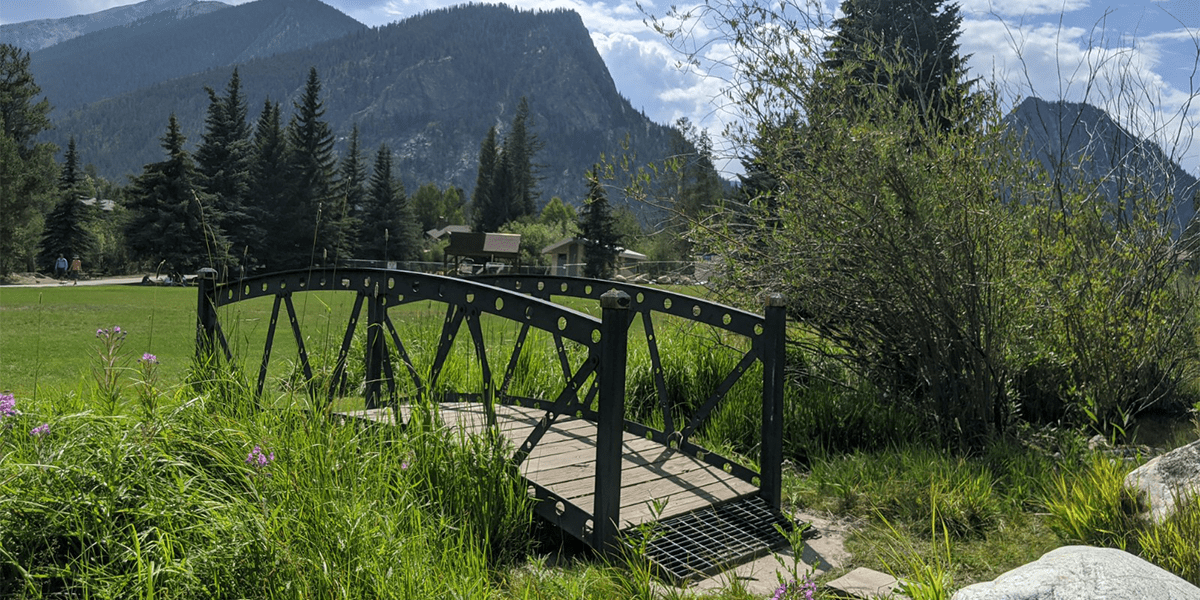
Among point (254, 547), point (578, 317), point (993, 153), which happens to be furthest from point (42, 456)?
point (993, 153)

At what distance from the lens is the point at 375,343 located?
4363mm

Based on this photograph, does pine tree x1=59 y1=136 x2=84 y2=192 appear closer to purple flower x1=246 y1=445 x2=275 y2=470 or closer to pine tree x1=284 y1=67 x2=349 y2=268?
pine tree x1=284 y1=67 x2=349 y2=268

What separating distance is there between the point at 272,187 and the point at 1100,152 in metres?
40.8

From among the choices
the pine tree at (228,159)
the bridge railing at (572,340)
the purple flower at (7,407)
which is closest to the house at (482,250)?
the pine tree at (228,159)

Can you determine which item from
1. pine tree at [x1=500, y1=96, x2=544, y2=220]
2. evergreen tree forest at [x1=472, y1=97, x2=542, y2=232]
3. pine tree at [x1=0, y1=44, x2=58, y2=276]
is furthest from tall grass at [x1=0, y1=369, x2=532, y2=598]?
pine tree at [x1=500, y1=96, x2=544, y2=220]

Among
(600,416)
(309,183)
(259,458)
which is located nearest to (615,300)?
(600,416)

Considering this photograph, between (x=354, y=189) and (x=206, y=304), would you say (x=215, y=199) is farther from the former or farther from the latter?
(x=206, y=304)

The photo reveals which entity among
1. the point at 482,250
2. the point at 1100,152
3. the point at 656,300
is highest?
the point at 1100,152

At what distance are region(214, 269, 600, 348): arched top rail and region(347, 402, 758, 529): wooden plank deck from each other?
614 mm

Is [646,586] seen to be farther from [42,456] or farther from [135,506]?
[42,456]

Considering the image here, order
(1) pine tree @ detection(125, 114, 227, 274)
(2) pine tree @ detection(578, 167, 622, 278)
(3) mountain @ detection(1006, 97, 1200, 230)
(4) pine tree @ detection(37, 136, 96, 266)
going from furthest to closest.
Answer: (2) pine tree @ detection(578, 167, 622, 278)
(4) pine tree @ detection(37, 136, 96, 266)
(1) pine tree @ detection(125, 114, 227, 274)
(3) mountain @ detection(1006, 97, 1200, 230)

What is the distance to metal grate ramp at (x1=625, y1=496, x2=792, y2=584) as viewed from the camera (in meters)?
3.33

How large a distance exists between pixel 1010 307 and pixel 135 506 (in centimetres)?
525

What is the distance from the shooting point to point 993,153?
528 centimetres
